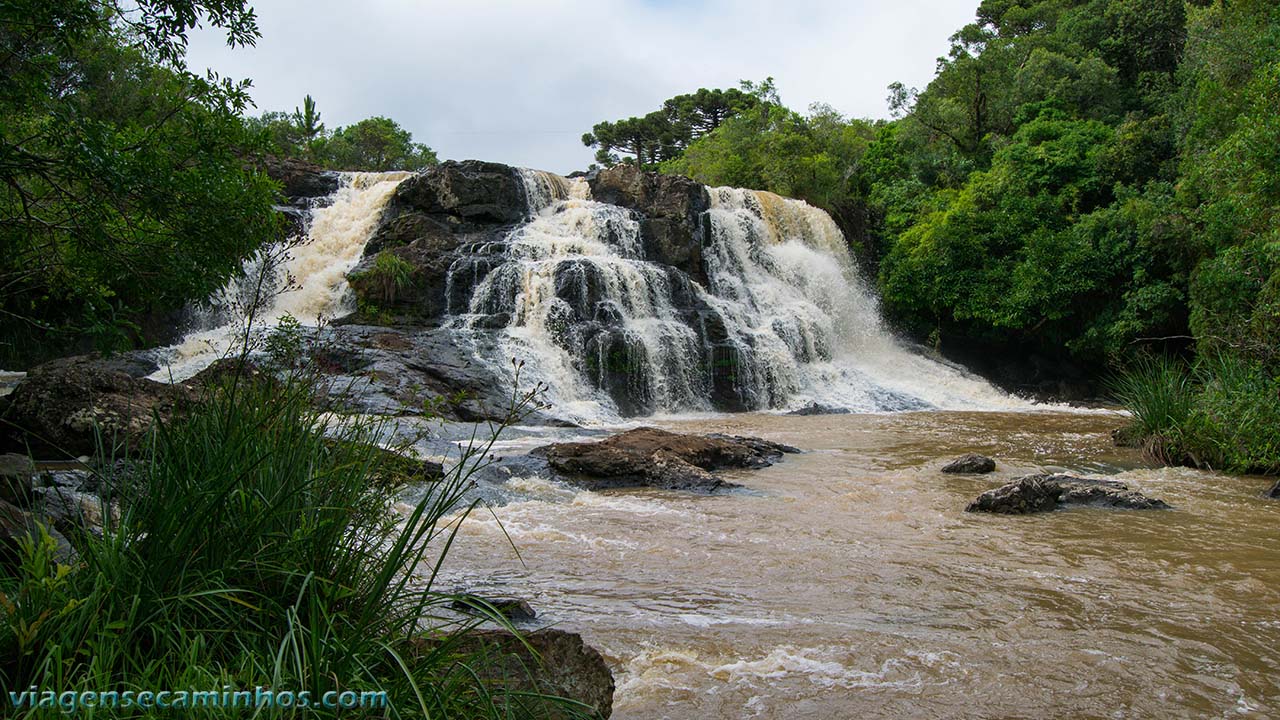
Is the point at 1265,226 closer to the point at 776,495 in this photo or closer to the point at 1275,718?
the point at 776,495

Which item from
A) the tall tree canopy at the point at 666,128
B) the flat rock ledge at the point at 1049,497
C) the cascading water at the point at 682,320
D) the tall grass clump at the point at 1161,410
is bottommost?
the flat rock ledge at the point at 1049,497

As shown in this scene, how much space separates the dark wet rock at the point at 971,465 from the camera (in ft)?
31.5

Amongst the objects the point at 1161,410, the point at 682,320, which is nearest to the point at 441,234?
the point at 682,320

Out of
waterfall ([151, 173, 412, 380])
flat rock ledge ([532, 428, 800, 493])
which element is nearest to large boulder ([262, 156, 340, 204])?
waterfall ([151, 173, 412, 380])

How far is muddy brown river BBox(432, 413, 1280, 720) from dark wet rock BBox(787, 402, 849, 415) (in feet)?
25.6

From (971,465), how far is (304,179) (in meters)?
20.4

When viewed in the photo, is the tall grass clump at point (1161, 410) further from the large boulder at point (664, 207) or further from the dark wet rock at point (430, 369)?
the large boulder at point (664, 207)

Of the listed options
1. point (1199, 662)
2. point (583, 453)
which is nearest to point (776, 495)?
point (583, 453)

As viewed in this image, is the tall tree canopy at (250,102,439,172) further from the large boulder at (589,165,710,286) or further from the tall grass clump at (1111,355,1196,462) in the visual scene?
the tall grass clump at (1111,355,1196,462)

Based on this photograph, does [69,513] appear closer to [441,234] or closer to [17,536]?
[17,536]

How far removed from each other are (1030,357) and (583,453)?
17161mm

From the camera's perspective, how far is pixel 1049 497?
7.64 metres

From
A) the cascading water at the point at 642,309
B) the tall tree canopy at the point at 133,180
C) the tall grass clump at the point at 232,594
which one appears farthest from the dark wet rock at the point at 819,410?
the tall grass clump at the point at 232,594

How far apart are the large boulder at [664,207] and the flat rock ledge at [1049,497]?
14.1m
